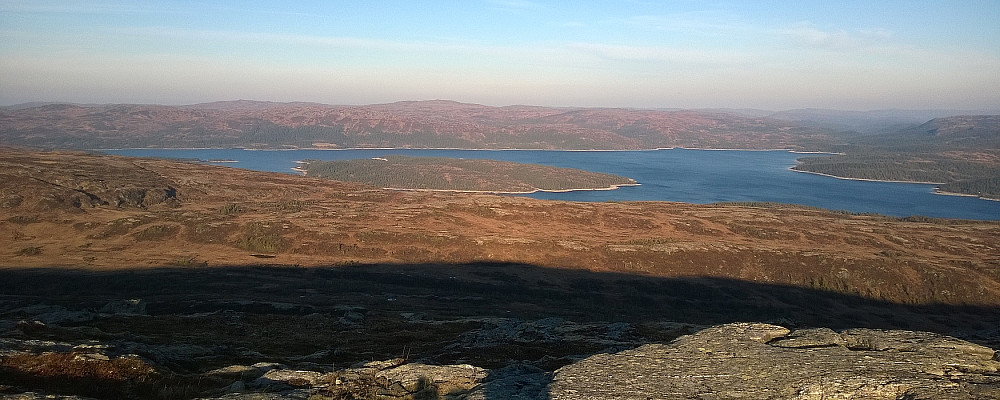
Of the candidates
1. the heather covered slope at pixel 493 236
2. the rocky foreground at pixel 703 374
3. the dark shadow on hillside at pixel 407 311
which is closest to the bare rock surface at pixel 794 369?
the rocky foreground at pixel 703 374

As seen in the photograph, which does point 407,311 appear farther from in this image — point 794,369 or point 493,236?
point 794,369

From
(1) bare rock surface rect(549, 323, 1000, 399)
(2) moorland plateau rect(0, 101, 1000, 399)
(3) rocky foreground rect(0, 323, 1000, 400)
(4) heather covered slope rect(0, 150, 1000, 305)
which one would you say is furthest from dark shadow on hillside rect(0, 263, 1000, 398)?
(4) heather covered slope rect(0, 150, 1000, 305)

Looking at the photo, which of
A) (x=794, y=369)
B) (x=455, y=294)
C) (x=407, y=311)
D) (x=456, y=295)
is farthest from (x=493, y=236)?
(x=794, y=369)

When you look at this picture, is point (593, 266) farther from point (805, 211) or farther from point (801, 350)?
point (805, 211)

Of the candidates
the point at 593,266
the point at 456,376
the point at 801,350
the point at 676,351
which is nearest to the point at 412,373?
the point at 456,376

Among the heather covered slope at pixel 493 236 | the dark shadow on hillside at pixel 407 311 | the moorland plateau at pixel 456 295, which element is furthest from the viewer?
the heather covered slope at pixel 493 236

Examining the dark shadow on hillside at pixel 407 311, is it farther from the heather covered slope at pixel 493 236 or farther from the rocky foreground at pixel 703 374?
the heather covered slope at pixel 493 236
